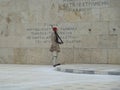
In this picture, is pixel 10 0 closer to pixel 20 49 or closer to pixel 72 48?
pixel 20 49

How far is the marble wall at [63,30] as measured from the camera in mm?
20922

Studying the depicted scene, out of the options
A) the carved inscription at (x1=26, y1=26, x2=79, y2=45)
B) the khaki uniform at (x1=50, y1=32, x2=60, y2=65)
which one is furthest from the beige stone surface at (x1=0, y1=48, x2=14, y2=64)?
the khaki uniform at (x1=50, y1=32, x2=60, y2=65)

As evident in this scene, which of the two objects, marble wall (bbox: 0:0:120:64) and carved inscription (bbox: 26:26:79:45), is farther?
carved inscription (bbox: 26:26:79:45)

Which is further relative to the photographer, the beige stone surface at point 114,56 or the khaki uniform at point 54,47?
the beige stone surface at point 114,56

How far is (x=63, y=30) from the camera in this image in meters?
22.0

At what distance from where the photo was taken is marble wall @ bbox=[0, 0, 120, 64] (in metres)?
20.9

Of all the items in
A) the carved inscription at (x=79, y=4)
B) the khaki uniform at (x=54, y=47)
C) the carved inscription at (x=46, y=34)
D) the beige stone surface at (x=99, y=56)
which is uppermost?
the carved inscription at (x=79, y=4)

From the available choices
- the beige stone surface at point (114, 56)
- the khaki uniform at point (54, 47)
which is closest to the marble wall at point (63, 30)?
the beige stone surface at point (114, 56)

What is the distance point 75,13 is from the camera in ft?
71.5

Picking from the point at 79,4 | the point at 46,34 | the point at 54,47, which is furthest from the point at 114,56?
the point at 46,34

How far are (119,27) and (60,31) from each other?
11.3ft

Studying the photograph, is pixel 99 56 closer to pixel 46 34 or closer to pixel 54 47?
pixel 54 47

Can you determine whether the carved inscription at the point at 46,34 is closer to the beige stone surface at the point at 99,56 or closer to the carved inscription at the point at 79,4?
the carved inscription at the point at 79,4

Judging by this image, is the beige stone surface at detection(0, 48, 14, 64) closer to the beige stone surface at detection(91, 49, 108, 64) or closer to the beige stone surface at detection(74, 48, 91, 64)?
the beige stone surface at detection(74, 48, 91, 64)
